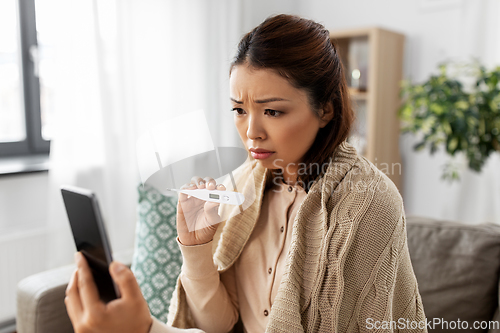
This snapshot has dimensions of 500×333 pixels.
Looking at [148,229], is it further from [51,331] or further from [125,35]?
[125,35]

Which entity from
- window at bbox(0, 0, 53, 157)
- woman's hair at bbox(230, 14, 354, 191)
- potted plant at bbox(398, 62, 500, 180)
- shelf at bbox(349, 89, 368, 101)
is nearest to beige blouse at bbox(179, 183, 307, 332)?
woman's hair at bbox(230, 14, 354, 191)

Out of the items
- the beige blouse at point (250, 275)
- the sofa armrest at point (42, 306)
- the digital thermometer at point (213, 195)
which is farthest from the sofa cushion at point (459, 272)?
the sofa armrest at point (42, 306)

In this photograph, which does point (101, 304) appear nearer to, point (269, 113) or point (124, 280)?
point (124, 280)

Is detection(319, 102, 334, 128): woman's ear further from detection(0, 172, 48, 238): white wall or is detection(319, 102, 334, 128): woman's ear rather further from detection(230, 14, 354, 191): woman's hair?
detection(0, 172, 48, 238): white wall

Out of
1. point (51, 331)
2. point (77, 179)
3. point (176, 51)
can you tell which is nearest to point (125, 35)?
point (176, 51)

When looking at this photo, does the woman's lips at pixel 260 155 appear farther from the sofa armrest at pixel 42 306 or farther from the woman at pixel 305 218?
the sofa armrest at pixel 42 306

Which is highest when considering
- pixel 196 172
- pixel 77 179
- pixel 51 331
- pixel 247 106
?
pixel 247 106

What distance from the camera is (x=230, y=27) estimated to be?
263 cm

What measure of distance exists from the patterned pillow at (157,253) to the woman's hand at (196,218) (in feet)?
1.56

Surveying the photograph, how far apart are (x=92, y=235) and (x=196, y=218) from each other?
1.13ft

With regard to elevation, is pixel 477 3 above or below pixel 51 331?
above

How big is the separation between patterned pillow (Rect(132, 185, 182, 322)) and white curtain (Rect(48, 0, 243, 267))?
0.68ft

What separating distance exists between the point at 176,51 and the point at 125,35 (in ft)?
1.12

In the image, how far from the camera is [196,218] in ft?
2.96
